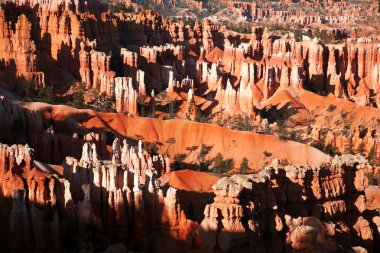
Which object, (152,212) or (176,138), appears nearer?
(152,212)

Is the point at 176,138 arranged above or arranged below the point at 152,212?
below

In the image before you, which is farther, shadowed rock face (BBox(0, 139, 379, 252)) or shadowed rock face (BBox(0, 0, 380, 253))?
shadowed rock face (BBox(0, 0, 380, 253))

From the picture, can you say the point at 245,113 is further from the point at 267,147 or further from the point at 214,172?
the point at 214,172

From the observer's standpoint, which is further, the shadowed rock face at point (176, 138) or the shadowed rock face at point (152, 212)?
the shadowed rock face at point (176, 138)

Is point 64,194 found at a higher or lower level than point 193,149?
higher

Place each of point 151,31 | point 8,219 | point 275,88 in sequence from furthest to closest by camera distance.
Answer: point 151,31 < point 275,88 < point 8,219

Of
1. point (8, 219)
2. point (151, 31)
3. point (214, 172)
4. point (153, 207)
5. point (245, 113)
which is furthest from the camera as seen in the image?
point (151, 31)

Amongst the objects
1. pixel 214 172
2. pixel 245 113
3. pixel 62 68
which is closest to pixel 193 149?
pixel 214 172

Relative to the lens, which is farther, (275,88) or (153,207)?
(275,88)
